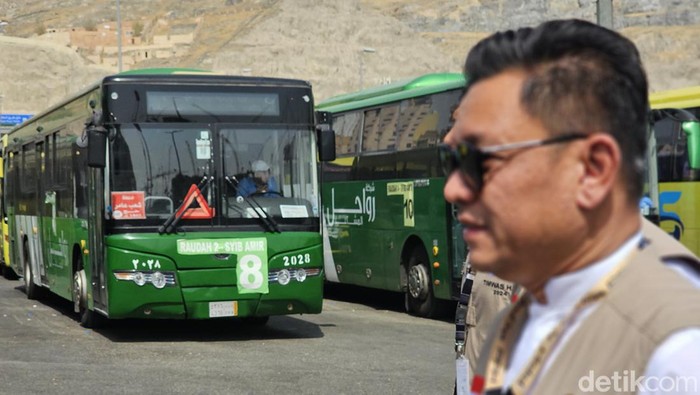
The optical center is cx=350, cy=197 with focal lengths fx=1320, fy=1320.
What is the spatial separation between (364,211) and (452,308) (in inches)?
80.1

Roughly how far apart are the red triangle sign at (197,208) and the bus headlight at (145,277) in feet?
2.22

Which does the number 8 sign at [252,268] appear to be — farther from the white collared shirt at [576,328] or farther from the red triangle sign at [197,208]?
the white collared shirt at [576,328]

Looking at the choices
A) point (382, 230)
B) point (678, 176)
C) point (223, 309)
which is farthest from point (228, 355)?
point (678, 176)

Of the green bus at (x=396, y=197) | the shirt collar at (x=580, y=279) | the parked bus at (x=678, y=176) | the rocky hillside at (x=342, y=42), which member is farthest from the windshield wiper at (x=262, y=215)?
the rocky hillside at (x=342, y=42)

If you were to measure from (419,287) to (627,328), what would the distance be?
15878mm

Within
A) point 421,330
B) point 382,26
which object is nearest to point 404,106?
point 421,330

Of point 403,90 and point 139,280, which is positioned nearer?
point 139,280

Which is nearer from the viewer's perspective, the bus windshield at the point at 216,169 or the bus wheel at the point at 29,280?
the bus windshield at the point at 216,169

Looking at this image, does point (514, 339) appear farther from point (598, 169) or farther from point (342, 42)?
point (342, 42)

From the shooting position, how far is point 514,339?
206cm

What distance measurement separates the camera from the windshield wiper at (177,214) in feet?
45.0

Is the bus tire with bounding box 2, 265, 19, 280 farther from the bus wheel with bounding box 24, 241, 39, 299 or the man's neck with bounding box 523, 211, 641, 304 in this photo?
the man's neck with bounding box 523, 211, 641, 304

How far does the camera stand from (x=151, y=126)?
545 inches

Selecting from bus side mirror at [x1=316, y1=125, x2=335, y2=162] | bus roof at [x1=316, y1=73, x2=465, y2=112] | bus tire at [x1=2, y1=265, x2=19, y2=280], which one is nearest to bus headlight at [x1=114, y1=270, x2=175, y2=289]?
bus side mirror at [x1=316, y1=125, x2=335, y2=162]
